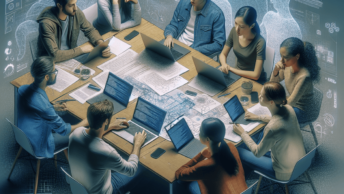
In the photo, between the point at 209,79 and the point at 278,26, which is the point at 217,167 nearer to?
the point at 209,79

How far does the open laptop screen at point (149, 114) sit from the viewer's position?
3902mm

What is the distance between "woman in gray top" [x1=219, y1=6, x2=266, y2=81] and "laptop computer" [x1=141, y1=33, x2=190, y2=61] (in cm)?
45

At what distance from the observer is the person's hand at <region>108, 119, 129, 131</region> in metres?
4.05

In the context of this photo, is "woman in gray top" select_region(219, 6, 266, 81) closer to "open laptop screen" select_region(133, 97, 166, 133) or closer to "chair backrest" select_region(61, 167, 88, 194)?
"open laptop screen" select_region(133, 97, 166, 133)

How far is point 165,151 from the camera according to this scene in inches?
152

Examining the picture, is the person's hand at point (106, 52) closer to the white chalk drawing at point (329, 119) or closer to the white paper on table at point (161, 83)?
the white paper on table at point (161, 83)

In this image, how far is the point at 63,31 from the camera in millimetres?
4855

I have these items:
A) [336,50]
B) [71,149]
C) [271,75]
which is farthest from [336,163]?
[71,149]

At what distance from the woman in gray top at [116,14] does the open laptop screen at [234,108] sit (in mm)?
1771

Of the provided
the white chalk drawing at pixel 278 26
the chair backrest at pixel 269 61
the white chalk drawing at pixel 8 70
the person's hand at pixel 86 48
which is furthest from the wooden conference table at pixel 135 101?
the white chalk drawing at pixel 278 26

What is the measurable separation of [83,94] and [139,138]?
0.89m

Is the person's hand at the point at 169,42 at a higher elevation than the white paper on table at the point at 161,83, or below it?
higher

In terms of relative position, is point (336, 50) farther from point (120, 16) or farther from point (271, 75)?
point (120, 16)

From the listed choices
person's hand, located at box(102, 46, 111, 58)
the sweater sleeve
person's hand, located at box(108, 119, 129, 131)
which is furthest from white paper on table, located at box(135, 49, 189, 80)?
the sweater sleeve
